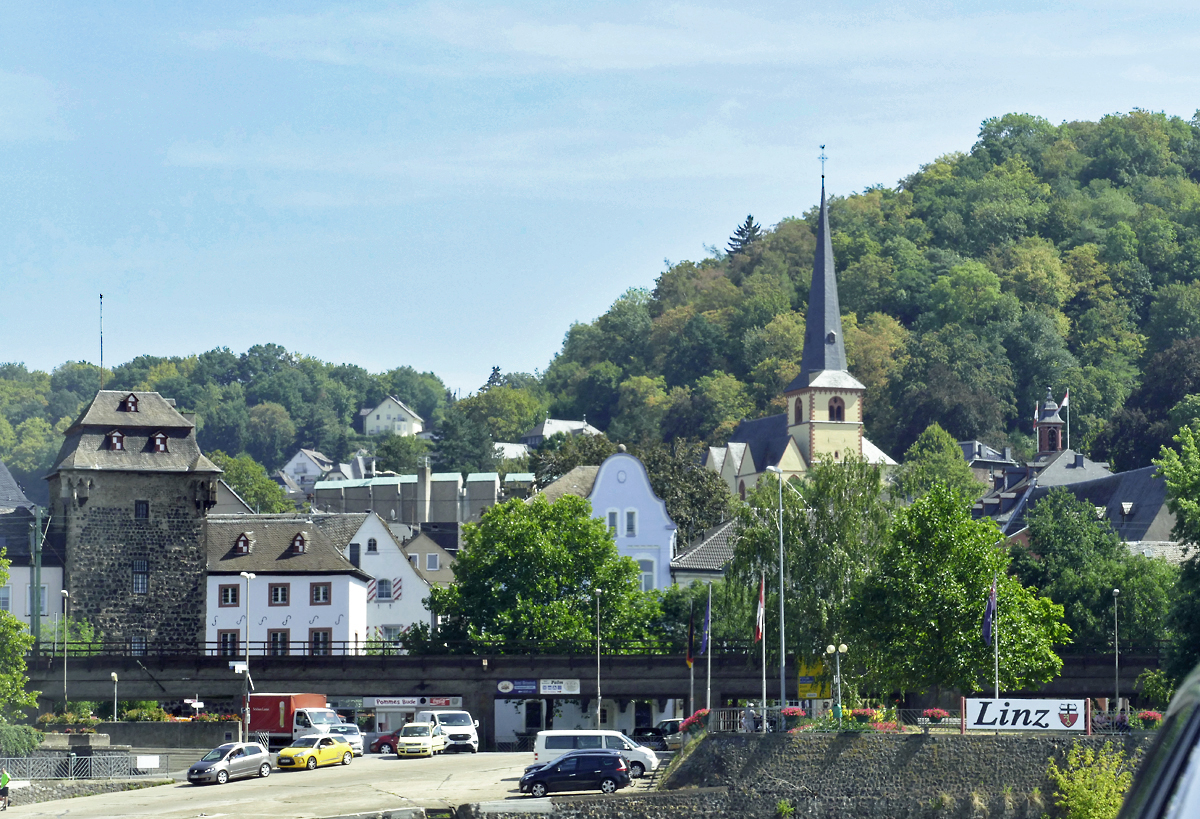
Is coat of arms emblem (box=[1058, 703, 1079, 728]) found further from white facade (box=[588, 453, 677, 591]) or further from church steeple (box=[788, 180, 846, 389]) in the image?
church steeple (box=[788, 180, 846, 389])

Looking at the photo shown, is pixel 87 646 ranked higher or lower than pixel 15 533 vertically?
lower

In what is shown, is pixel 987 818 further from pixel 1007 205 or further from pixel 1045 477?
pixel 1007 205

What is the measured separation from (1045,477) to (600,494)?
2061 inches

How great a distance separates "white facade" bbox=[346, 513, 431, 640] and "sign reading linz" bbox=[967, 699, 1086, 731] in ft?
154

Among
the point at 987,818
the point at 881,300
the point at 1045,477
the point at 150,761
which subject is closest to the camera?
the point at 987,818

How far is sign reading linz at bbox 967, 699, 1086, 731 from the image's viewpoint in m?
45.6

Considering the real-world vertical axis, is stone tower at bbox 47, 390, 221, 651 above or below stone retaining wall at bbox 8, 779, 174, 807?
above

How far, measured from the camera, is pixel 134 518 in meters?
74.6

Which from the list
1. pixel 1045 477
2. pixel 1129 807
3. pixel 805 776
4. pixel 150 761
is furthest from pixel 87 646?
pixel 1045 477

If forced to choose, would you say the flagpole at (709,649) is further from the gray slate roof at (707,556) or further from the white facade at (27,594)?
the white facade at (27,594)

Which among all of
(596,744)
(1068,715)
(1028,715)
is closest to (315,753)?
(596,744)

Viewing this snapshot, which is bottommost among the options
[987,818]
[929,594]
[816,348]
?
[987,818]

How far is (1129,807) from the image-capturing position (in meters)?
2.47

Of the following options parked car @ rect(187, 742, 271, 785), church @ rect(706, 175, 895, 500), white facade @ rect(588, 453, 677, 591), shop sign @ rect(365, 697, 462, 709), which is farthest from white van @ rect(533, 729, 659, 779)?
church @ rect(706, 175, 895, 500)
